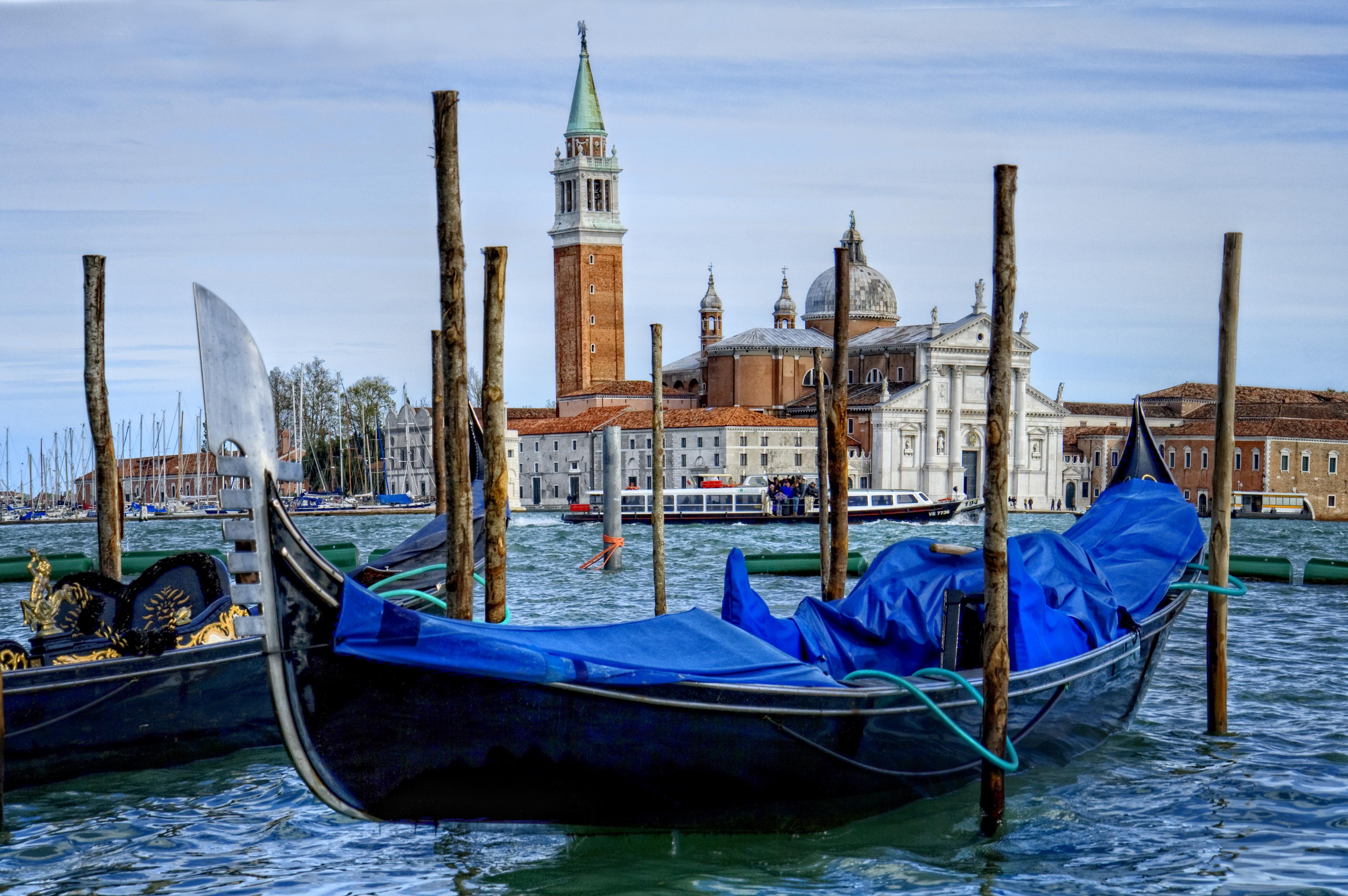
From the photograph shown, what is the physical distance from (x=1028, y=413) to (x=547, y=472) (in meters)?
17.3

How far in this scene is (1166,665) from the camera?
9125mm

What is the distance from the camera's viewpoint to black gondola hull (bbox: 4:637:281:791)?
213 inches

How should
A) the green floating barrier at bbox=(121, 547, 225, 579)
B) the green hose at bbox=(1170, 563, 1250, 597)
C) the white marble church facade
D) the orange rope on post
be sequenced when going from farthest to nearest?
the white marble church facade
the orange rope on post
the green floating barrier at bbox=(121, 547, 225, 579)
the green hose at bbox=(1170, 563, 1250, 597)

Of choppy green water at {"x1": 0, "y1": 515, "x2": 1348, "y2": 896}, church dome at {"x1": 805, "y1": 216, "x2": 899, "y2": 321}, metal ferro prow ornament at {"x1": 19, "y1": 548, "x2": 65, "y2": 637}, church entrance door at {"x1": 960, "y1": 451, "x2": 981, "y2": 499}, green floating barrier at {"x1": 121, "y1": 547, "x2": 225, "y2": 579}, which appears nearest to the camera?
choppy green water at {"x1": 0, "y1": 515, "x2": 1348, "y2": 896}

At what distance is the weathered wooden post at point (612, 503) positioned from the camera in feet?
59.7

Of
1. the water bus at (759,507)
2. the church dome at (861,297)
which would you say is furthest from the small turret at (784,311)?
the water bus at (759,507)

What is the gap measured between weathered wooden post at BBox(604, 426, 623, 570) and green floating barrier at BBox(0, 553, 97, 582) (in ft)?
20.6

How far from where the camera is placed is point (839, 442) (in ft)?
30.6

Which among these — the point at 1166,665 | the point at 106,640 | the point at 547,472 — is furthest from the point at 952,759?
the point at 547,472

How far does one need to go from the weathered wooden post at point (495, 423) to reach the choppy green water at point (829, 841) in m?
1.18

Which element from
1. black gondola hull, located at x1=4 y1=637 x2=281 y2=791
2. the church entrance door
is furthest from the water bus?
black gondola hull, located at x1=4 y1=637 x2=281 y2=791

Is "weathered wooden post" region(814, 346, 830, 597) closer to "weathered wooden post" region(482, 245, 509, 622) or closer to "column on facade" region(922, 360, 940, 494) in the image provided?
"weathered wooden post" region(482, 245, 509, 622)

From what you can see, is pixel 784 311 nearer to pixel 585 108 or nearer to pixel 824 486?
pixel 585 108

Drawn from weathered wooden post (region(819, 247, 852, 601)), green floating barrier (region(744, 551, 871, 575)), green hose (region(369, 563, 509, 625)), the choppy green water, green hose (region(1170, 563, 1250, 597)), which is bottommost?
green floating barrier (region(744, 551, 871, 575))
